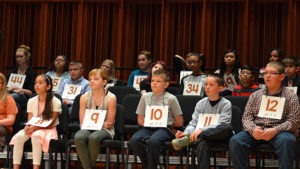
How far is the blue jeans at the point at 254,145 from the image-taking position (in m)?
3.98

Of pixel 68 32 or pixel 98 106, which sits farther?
pixel 68 32

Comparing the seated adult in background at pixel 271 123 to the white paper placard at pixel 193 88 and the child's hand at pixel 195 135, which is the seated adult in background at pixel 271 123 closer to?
the child's hand at pixel 195 135

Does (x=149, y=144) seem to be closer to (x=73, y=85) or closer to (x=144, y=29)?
(x=73, y=85)

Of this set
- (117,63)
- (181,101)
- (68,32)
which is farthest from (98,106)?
(68,32)

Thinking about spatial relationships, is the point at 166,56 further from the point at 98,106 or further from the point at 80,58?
the point at 98,106

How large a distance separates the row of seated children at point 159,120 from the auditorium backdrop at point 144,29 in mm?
2659

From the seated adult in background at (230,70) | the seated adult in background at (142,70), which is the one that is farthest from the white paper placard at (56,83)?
the seated adult in background at (230,70)

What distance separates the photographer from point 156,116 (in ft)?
15.2

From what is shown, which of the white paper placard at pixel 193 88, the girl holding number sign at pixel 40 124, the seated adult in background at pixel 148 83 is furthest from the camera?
the seated adult in background at pixel 148 83

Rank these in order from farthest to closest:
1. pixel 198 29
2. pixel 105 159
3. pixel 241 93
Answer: pixel 198 29, pixel 241 93, pixel 105 159

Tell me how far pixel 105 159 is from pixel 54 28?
396 centimetres

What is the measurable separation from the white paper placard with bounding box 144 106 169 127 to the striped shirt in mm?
1309

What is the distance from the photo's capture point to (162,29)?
771 cm

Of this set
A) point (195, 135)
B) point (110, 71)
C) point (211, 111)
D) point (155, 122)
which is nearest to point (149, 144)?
point (155, 122)
